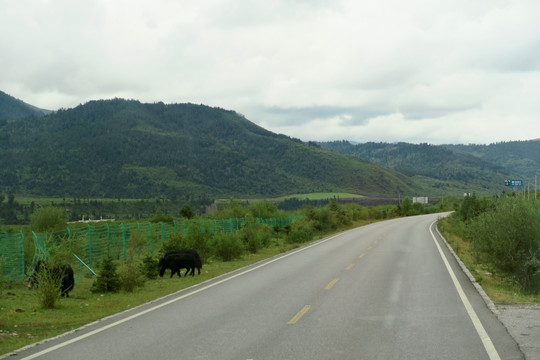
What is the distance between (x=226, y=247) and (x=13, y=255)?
10274mm

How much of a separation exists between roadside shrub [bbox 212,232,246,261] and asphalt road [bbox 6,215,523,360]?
8.99 m

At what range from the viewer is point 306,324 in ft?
30.6

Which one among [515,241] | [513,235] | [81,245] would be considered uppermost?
[513,235]

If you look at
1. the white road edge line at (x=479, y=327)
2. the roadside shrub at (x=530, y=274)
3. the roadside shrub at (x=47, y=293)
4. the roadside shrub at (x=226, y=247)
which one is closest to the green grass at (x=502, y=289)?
the roadside shrub at (x=530, y=274)

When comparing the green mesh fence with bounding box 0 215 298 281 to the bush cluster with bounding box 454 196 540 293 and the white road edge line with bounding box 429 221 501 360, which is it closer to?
the white road edge line with bounding box 429 221 501 360

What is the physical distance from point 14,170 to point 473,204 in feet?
557

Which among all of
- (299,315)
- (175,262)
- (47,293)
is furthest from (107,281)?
(299,315)

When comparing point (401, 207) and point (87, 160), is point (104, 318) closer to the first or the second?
point (401, 207)

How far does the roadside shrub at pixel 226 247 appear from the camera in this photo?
2517 cm

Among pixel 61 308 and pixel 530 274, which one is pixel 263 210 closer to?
pixel 530 274

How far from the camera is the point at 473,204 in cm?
4712

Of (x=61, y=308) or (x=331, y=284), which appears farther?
(x=331, y=284)

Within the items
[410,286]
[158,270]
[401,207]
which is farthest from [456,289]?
[401,207]

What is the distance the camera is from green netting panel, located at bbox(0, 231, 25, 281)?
16.4m
